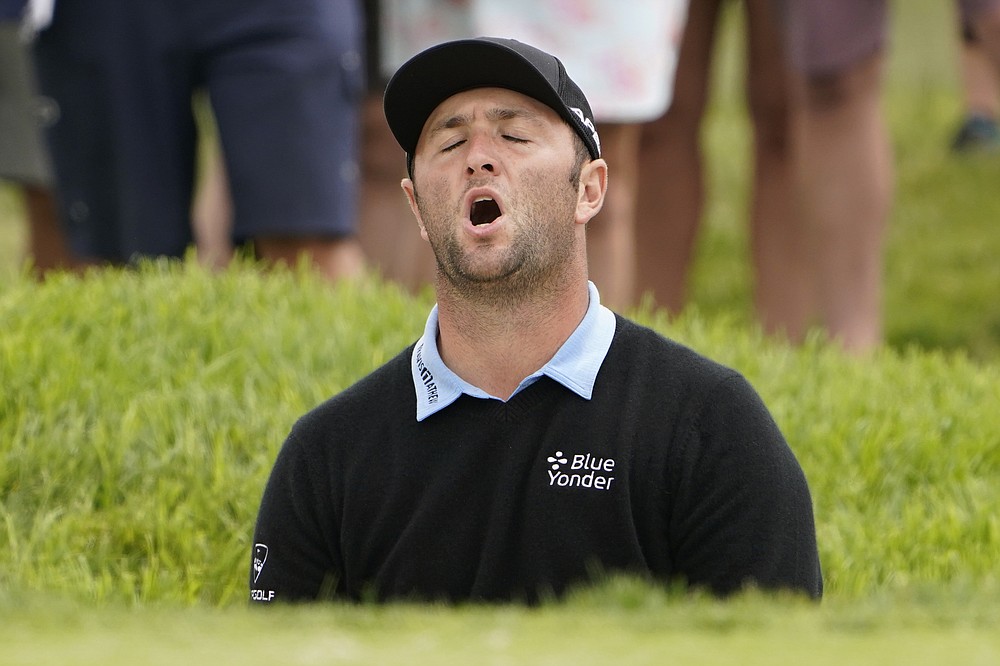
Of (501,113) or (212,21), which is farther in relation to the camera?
(212,21)

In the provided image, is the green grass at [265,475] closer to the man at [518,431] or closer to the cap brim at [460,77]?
the man at [518,431]

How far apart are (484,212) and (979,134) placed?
29.2ft

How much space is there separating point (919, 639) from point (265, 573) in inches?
60.3

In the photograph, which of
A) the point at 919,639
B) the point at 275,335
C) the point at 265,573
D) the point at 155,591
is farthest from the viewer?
the point at 275,335

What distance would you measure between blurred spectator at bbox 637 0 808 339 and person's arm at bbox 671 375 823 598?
3.72 metres

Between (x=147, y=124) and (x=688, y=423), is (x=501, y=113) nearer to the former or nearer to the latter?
(x=688, y=423)

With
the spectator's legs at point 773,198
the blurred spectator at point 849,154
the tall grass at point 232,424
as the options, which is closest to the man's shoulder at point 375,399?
the tall grass at point 232,424

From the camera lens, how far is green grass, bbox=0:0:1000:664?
7.00 feet

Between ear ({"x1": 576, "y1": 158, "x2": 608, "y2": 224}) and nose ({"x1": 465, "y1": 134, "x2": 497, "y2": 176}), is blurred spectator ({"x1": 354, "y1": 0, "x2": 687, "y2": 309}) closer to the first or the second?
ear ({"x1": 576, "y1": 158, "x2": 608, "y2": 224})

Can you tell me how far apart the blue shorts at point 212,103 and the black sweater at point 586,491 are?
262 centimetres

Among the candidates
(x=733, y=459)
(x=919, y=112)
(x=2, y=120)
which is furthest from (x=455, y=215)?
(x=919, y=112)

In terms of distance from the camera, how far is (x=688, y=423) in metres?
2.99

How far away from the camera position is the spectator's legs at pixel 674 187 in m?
6.92

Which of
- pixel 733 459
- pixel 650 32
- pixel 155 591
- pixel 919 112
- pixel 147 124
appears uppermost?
pixel 919 112
